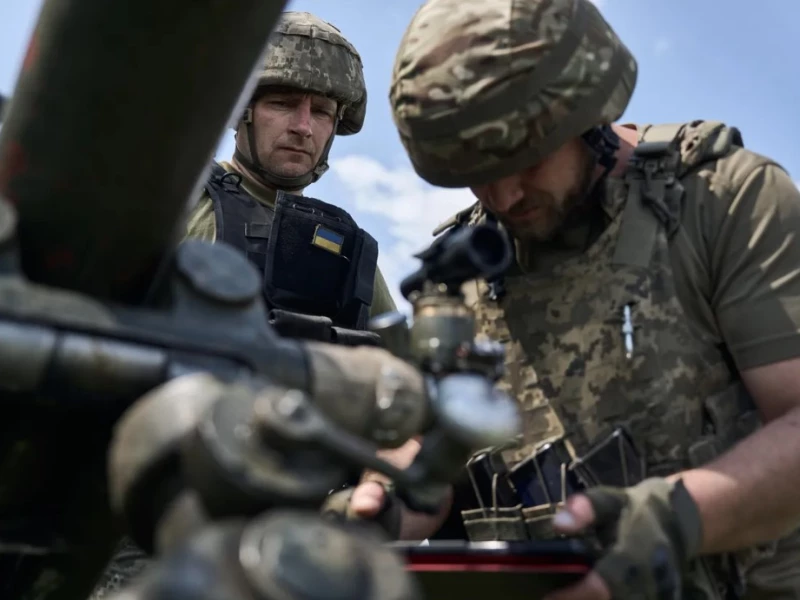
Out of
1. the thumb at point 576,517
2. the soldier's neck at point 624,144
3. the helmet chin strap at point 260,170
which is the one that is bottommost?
the helmet chin strap at point 260,170

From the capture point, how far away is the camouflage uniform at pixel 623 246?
3.25m

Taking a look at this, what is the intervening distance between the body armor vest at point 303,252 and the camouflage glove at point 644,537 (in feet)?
7.46

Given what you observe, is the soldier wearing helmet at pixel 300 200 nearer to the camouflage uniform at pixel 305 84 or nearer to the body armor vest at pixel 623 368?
the camouflage uniform at pixel 305 84

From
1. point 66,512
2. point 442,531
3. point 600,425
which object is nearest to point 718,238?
point 600,425

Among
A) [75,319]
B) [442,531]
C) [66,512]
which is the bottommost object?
[442,531]

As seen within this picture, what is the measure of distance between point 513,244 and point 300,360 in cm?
189

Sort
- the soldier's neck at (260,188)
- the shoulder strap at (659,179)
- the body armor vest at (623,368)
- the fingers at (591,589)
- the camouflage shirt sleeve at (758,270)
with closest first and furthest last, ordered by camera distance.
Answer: the fingers at (591,589) → the camouflage shirt sleeve at (758,270) → the body armor vest at (623,368) → the shoulder strap at (659,179) → the soldier's neck at (260,188)

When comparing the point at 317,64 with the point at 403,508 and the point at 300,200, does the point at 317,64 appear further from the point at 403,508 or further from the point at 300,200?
the point at 403,508

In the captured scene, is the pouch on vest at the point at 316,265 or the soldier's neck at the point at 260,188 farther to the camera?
the soldier's neck at the point at 260,188

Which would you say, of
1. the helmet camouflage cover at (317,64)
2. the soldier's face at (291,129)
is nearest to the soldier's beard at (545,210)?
the soldier's face at (291,129)

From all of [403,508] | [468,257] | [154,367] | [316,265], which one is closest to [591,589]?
[468,257]

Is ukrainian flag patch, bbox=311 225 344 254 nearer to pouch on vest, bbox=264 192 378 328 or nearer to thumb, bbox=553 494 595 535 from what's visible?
pouch on vest, bbox=264 192 378 328

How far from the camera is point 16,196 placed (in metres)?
2.03

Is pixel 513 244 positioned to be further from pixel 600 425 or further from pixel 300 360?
pixel 300 360
